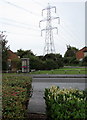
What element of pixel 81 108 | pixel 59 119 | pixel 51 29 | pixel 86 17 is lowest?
pixel 59 119

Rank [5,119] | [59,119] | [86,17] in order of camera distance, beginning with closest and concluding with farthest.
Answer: [5,119] < [59,119] < [86,17]

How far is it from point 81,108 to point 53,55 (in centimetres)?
2689

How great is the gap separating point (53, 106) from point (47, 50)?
85.8 feet

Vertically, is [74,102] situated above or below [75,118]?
above

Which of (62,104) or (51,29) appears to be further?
(51,29)

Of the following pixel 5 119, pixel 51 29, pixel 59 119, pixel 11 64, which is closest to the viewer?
pixel 5 119

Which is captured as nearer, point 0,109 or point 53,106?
point 0,109

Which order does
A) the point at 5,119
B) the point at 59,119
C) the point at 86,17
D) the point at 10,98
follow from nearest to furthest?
the point at 5,119, the point at 59,119, the point at 10,98, the point at 86,17

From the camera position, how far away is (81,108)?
82.7 inches

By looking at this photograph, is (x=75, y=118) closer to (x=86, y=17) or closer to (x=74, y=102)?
(x=74, y=102)

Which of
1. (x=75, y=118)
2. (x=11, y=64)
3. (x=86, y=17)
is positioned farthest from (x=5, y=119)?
(x=11, y=64)

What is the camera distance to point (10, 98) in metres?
2.35

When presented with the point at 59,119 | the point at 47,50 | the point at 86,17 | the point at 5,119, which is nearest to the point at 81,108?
the point at 59,119

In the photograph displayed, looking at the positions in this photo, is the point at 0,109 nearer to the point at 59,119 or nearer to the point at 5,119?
the point at 5,119
